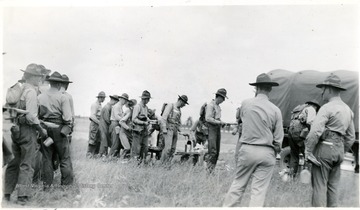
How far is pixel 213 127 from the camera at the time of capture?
336 inches

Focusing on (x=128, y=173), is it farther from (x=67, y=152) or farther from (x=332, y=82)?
(x=332, y=82)

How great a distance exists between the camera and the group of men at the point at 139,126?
28.2 feet

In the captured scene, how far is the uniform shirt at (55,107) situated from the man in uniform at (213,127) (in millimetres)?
3272

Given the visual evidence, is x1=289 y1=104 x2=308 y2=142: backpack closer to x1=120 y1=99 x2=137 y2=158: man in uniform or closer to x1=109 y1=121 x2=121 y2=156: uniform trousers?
x1=120 y1=99 x2=137 y2=158: man in uniform

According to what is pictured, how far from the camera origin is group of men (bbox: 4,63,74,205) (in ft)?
18.6

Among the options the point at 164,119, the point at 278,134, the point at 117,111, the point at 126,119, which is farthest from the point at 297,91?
the point at 278,134

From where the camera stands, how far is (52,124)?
624 cm

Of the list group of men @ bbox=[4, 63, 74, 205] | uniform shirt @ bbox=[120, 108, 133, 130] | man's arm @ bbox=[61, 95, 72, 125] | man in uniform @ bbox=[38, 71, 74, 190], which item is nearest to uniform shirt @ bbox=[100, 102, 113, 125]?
uniform shirt @ bbox=[120, 108, 133, 130]

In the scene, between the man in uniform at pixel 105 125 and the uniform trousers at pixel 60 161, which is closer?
the uniform trousers at pixel 60 161

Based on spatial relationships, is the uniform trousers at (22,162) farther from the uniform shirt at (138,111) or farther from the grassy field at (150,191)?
the uniform shirt at (138,111)

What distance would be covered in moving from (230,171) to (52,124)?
157 inches

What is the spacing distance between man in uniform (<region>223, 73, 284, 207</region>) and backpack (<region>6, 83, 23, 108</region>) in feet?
10.8

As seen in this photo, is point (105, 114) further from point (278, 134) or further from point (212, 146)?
point (278, 134)

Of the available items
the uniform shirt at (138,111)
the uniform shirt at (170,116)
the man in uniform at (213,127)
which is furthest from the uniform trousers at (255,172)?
the uniform shirt at (138,111)
